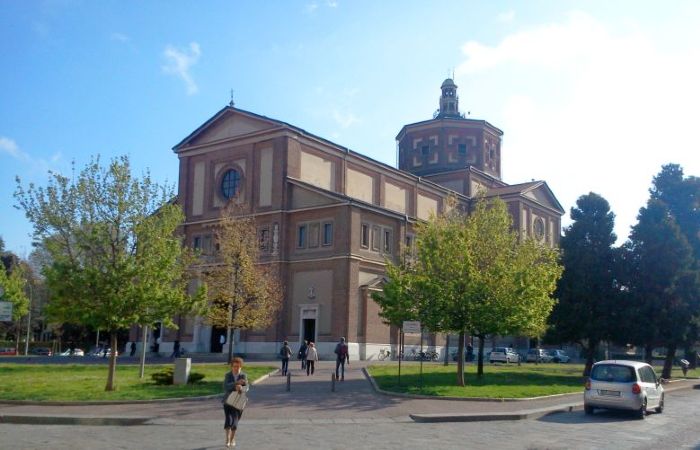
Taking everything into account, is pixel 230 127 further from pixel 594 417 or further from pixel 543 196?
pixel 594 417

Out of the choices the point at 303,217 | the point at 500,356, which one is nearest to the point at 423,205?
the point at 500,356

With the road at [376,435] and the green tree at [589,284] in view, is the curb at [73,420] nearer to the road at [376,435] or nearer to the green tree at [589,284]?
the road at [376,435]

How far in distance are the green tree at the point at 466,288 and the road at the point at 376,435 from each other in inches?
306

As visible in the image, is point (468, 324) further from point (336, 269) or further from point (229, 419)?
point (336, 269)

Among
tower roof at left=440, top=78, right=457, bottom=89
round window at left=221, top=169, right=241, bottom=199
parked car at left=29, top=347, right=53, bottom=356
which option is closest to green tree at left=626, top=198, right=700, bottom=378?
round window at left=221, top=169, right=241, bottom=199

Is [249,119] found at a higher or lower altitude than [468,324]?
higher

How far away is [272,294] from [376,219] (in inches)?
432

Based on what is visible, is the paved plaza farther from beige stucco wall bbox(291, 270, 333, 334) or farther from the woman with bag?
beige stucco wall bbox(291, 270, 333, 334)

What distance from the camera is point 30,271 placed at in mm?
79875

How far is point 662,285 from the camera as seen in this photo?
113ft

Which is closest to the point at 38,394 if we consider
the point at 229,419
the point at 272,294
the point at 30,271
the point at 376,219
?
the point at 229,419

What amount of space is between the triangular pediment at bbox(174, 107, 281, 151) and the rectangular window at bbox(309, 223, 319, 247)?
8391mm

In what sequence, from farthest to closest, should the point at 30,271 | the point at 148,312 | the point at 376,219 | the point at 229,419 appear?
1. the point at 30,271
2. the point at 376,219
3. the point at 148,312
4. the point at 229,419

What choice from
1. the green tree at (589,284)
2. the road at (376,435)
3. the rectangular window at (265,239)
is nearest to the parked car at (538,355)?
the green tree at (589,284)
